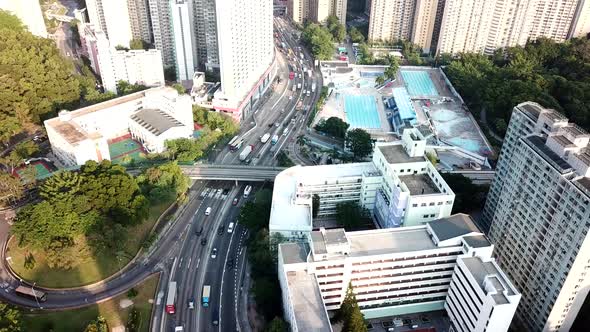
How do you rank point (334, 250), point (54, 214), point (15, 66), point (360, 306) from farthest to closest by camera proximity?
point (15, 66) → point (54, 214) → point (360, 306) → point (334, 250)

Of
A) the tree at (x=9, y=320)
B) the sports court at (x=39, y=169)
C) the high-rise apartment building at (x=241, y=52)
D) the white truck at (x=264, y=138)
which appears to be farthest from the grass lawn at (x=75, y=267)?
the high-rise apartment building at (x=241, y=52)

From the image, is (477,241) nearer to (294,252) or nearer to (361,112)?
(294,252)

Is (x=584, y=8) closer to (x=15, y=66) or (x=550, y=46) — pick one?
(x=550, y=46)

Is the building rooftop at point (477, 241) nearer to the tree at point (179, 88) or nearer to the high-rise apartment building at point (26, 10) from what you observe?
the tree at point (179, 88)

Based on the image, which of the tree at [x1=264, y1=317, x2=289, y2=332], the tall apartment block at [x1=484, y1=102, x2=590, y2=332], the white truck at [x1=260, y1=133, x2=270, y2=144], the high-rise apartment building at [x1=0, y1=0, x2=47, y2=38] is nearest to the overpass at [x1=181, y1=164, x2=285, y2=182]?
the white truck at [x1=260, y1=133, x2=270, y2=144]

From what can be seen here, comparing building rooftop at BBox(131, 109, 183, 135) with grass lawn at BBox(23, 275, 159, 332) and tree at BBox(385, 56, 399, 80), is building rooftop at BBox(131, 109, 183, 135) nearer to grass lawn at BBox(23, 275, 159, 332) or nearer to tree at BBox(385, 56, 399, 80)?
grass lawn at BBox(23, 275, 159, 332)

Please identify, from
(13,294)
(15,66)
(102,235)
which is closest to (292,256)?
(102,235)

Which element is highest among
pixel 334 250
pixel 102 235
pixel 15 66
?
pixel 15 66
